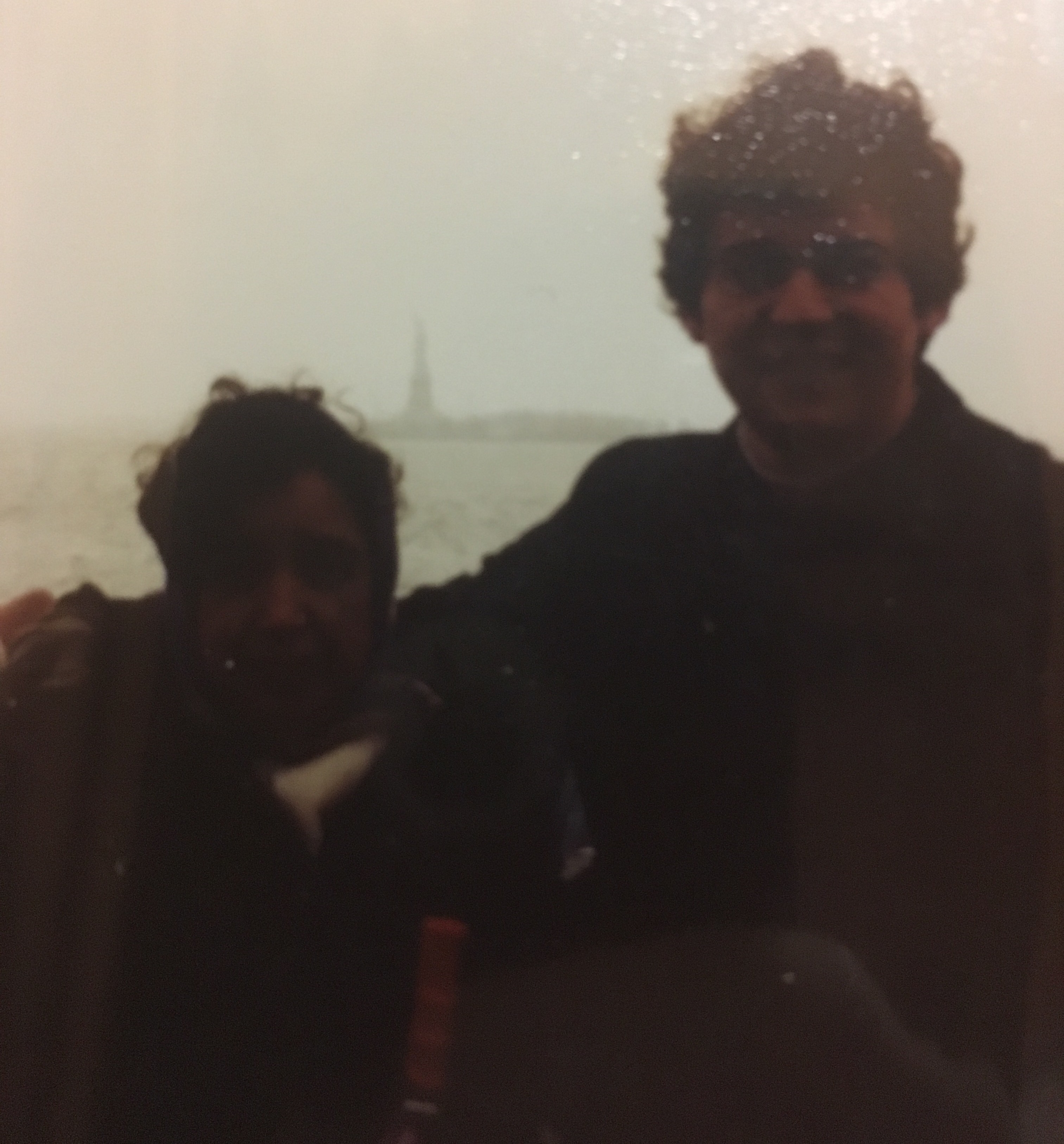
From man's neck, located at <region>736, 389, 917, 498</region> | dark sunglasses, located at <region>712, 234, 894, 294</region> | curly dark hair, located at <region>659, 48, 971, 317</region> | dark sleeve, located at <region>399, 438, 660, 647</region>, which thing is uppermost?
curly dark hair, located at <region>659, 48, 971, 317</region>

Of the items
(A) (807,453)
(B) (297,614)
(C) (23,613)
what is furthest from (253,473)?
(A) (807,453)

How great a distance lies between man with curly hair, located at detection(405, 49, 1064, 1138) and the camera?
26.6 inches

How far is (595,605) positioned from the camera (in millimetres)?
697

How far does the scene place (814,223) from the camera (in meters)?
0.67

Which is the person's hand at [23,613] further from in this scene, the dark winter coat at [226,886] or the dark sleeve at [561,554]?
the dark sleeve at [561,554]

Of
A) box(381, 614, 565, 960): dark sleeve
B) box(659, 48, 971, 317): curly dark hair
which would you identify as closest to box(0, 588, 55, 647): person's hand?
box(381, 614, 565, 960): dark sleeve

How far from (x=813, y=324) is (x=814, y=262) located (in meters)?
0.04

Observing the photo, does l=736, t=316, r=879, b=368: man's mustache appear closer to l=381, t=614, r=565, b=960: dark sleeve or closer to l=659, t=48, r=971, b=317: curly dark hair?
l=659, t=48, r=971, b=317: curly dark hair

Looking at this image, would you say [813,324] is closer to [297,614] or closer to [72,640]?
[297,614]

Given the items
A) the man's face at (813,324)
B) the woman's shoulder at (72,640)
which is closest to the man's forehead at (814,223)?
the man's face at (813,324)

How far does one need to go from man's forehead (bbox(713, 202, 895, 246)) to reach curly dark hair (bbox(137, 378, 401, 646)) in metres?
0.28

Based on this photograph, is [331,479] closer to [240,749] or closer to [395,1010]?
[240,749]

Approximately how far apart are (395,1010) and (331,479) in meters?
0.35

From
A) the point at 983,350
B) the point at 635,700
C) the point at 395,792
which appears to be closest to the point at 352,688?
the point at 395,792
